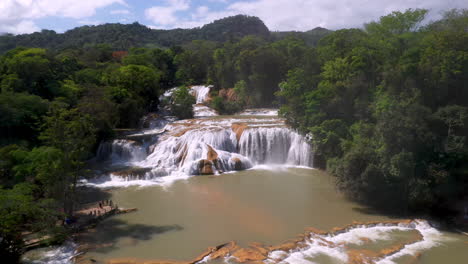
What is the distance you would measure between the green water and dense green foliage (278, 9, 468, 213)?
1.65 m

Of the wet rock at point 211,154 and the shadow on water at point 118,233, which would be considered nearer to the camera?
the shadow on water at point 118,233

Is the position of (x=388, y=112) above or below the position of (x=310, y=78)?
below

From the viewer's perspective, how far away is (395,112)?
14273mm

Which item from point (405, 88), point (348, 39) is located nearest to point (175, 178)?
point (405, 88)

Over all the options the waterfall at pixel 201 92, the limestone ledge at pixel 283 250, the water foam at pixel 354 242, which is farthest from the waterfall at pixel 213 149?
the waterfall at pixel 201 92

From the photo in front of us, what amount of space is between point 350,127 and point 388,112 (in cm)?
449

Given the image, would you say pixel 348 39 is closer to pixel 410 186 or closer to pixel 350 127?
pixel 350 127

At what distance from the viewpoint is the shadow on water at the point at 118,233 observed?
39.2ft

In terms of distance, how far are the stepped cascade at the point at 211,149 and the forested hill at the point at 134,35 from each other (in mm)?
48364

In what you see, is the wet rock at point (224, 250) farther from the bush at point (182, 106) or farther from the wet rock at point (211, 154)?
the bush at point (182, 106)

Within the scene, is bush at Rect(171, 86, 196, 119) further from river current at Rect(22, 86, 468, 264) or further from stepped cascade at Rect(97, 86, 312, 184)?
stepped cascade at Rect(97, 86, 312, 184)

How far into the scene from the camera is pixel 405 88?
1697 cm

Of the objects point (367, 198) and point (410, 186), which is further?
point (367, 198)

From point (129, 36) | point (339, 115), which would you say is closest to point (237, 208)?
point (339, 115)
